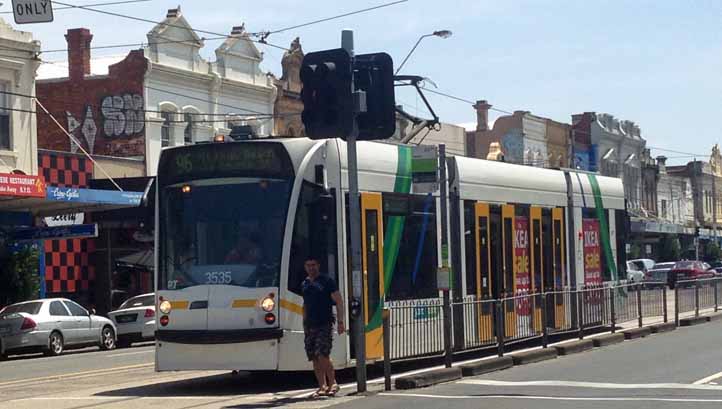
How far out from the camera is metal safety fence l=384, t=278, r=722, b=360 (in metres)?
17.7

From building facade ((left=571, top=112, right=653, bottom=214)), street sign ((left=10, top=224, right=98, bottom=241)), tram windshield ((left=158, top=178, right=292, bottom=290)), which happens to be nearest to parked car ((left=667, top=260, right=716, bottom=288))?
building facade ((left=571, top=112, right=653, bottom=214))

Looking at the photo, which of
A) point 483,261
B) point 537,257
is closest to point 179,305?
point 483,261

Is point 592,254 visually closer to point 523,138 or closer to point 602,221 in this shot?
point 602,221

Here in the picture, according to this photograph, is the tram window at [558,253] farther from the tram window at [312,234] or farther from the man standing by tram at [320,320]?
the man standing by tram at [320,320]

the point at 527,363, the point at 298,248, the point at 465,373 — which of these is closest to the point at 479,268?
the point at 527,363

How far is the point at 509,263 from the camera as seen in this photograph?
21250 mm

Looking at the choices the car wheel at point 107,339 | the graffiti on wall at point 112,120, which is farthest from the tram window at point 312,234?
the graffiti on wall at point 112,120

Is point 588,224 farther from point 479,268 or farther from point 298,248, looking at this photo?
point 298,248

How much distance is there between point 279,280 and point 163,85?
2956 cm

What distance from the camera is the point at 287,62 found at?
50812 millimetres

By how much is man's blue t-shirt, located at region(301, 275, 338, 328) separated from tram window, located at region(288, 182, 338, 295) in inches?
30.5

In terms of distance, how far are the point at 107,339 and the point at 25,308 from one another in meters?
2.74

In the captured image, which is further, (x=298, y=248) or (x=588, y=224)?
(x=588, y=224)

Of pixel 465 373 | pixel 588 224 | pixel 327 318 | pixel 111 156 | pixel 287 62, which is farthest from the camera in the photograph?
pixel 287 62
